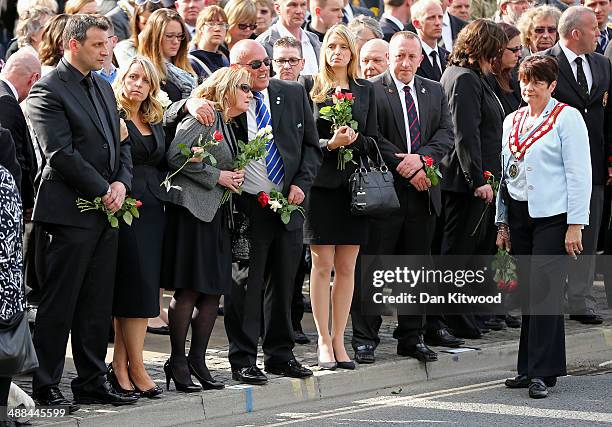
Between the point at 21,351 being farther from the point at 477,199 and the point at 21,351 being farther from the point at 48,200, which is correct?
the point at 477,199

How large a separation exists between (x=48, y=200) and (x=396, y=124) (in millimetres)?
3127

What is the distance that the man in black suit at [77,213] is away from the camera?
26.6 ft

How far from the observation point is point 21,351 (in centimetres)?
725

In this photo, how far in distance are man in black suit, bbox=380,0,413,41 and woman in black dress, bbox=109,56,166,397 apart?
514cm

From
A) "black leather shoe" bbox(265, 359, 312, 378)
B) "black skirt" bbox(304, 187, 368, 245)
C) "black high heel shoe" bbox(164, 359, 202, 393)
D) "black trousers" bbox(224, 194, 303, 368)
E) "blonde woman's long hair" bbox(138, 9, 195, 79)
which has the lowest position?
"black high heel shoe" bbox(164, 359, 202, 393)

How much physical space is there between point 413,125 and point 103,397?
3.39 metres

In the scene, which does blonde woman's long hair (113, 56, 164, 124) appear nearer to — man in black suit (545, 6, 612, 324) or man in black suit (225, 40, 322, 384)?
man in black suit (225, 40, 322, 384)

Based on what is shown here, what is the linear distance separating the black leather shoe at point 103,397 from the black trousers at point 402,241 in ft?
7.45

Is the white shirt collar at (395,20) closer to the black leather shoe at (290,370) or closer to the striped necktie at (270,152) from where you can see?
the striped necktie at (270,152)

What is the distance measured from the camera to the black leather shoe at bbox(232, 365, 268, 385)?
29.6 feet

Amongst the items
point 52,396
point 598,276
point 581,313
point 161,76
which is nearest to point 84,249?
point 52,396

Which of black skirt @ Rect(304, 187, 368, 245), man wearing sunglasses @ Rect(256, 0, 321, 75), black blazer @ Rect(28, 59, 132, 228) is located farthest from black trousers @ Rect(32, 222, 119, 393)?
man wearing sunglasses @ Rect(256, 0, 321, 75)

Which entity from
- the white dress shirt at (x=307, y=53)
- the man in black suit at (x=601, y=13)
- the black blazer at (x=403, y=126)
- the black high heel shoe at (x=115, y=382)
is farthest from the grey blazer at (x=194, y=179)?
the man in black suit at (x=601, y=13)

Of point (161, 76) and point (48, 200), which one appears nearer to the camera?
point (48, 200)
